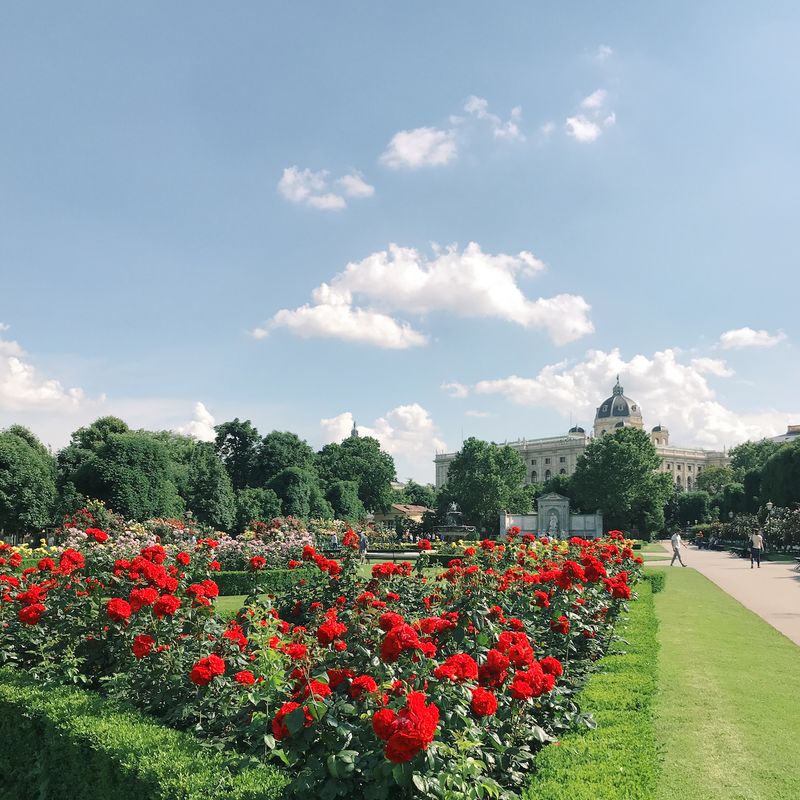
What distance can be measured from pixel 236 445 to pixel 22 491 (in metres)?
22.4

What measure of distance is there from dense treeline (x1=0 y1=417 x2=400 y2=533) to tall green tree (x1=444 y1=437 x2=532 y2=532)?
→ 8.66 metres

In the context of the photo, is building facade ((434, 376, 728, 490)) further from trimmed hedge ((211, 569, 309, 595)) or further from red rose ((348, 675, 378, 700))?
red rose ((348, 675, 378, 700))

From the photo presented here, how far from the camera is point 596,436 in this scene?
113 m

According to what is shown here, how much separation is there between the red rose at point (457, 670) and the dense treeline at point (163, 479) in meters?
32.0

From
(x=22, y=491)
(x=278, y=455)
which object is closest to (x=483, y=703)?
(x=22, y=491)

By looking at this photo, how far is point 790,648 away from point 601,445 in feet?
156

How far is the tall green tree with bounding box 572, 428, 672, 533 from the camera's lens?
2156 inches

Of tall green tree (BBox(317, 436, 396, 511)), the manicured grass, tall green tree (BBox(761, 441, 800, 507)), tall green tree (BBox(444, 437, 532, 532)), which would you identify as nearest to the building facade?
tall green tree (BBox(317, 436, 396, 511))

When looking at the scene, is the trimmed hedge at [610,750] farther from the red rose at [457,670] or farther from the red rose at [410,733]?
the red rose at [410,733]

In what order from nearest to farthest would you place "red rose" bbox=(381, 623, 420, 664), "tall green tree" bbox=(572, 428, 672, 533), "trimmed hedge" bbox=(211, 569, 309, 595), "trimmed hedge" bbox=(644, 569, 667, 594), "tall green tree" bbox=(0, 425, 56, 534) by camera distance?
"red rose" bbox=(381, 623, 420, 664)
"trimmed hedge" bbox=(644, 569, 667, 594)
"trimmed hedge" bbox=(211, 569, 309, 595)
"tall green tree" bbox=(0, 425, 56, 534)
"tall green tree" bbox=(572, 428, 672, 533)

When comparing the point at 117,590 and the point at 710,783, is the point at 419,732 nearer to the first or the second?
the point at 710,783

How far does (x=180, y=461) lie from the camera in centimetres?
5847

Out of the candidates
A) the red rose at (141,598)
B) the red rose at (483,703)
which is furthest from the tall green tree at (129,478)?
the red rose at (483,703)

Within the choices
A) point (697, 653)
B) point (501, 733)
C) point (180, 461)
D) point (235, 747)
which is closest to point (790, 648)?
point (697, 653)
